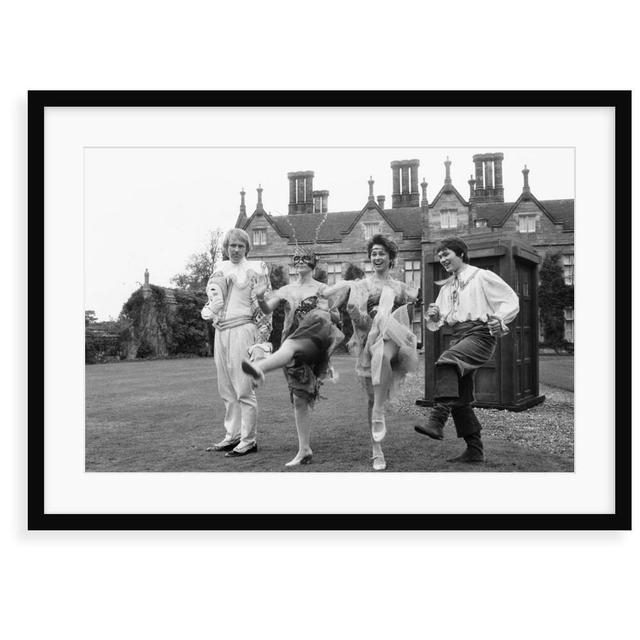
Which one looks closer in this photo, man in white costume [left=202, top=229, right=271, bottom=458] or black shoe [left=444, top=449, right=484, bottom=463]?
black shoe [left=444, top=449, right=484, bottom=463]

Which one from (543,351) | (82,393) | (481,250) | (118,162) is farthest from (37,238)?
(543,351)

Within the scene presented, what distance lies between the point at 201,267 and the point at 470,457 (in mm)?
2021

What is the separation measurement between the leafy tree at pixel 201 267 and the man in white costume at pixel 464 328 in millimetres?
1406

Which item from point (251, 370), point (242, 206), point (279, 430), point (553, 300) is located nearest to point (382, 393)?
point (279, 430)

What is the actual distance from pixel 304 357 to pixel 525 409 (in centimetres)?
167

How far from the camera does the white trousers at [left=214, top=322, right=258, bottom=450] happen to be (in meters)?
3.58

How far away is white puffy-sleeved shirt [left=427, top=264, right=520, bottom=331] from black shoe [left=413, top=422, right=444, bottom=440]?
0.60m

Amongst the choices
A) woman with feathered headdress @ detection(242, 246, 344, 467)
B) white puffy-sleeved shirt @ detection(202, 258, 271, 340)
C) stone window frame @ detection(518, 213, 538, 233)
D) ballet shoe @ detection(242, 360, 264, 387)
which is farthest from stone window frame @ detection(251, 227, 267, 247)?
stone window frame @ detection(518, 213, 538, 233)

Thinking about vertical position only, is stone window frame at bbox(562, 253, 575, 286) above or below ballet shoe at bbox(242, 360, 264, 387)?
above

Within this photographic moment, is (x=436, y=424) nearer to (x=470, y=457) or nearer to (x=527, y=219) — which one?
(x=470, y=457)

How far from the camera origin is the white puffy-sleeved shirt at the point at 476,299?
3.27m

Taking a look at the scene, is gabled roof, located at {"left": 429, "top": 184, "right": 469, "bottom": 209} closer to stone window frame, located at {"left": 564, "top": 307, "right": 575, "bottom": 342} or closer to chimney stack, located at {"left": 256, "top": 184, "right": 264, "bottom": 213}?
Answer: stone window frame, located at {"left": 564, "top": 307, "right": 575, "bottom": 342}
